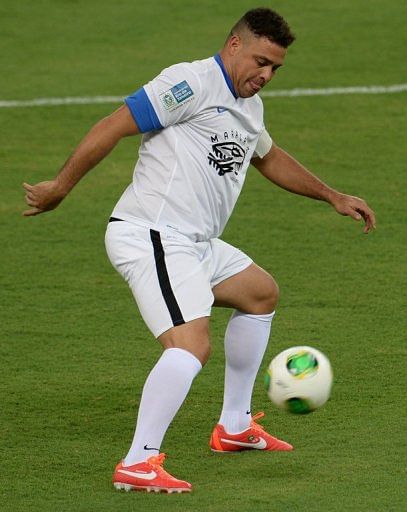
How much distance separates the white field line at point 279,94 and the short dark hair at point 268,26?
6.40 m

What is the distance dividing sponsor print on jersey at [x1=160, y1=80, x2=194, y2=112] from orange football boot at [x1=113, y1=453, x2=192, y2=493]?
1367 millimetres

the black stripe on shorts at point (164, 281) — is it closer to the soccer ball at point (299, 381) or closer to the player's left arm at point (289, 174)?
the soccer ball at point (299, 381)

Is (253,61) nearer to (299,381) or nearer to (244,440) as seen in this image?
(299,381)

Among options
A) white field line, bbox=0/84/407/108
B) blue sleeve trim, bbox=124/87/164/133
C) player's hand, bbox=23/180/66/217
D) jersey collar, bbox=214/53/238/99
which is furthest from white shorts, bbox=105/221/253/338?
white field line, bbox=0/84/407/108

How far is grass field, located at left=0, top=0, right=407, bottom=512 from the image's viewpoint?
549cm

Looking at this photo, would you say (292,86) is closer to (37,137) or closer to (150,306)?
(37,137)

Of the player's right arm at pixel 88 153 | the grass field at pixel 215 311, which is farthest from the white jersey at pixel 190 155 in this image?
the grass field at pixel 215 311

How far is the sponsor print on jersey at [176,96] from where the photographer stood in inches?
209

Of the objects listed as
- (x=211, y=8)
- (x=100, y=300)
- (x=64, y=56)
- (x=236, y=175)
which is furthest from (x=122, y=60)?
(x=236, y=175)

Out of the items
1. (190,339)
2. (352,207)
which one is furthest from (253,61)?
(190,339)

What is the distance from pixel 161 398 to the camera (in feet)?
17.1

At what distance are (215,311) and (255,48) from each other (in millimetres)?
2754

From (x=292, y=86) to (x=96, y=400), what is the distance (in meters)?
6.21

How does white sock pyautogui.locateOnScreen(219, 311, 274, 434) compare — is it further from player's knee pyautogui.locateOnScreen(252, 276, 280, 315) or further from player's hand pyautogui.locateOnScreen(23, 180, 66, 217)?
player's hand pyautogui.locateOnScreen(23, 180, 66, 217)
